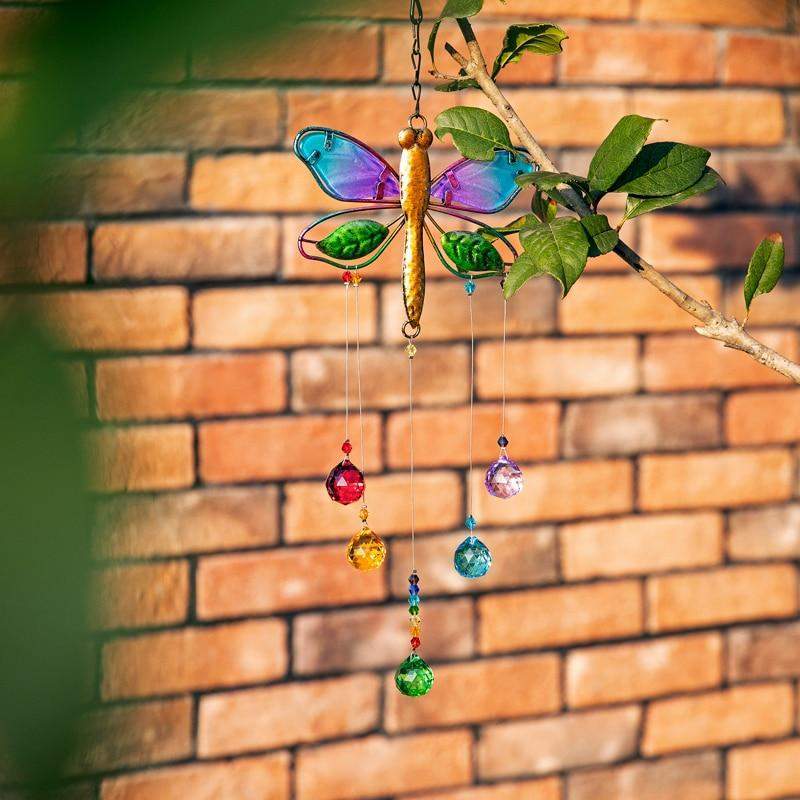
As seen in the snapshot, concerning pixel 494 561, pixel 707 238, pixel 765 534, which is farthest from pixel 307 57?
pixel 765 534

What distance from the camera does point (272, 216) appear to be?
1.21 meters

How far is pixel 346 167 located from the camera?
2.87 ft

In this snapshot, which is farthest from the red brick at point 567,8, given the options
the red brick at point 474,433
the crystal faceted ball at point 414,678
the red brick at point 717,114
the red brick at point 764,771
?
the red brick at point 764,771

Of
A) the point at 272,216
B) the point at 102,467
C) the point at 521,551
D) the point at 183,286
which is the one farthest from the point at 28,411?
the point at 521,551

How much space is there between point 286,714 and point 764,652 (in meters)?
0.74

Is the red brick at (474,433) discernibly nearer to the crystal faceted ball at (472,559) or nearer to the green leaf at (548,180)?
the crystal faceted ball at (472,559)

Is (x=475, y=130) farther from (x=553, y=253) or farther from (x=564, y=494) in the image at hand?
(x=564, y=494)

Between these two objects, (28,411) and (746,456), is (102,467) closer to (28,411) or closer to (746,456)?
(28,411)

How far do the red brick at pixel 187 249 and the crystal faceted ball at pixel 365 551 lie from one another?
0.43 m

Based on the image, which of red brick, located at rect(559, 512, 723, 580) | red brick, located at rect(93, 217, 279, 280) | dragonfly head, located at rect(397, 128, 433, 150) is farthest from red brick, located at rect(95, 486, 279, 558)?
dragonfly head, located at rect(397, 128, 433, 150)

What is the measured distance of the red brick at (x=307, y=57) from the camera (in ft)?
3.92

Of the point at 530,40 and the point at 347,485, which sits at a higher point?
the point at 530,40

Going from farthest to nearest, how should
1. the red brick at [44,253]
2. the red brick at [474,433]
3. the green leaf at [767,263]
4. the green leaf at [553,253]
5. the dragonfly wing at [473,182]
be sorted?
1. the red brick at [474,433]
2. the red brick at [44,253]
3. the dragonfly wing at [473,182]
4. the green leaf at [767,263]
5. the green leaf at [553,253]

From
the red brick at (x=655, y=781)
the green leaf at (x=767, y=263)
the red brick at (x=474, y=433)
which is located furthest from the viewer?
the red brick at (x=655, y=781)
